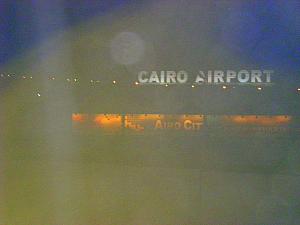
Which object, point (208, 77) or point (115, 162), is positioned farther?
point (115, 162)

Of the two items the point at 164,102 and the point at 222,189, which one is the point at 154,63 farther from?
the point at 222,189

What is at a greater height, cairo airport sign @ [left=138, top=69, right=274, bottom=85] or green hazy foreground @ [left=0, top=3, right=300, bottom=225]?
cairo airport sign @ [left=138, top=69, right=274, bottom=85]

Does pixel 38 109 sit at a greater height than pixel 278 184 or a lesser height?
greater

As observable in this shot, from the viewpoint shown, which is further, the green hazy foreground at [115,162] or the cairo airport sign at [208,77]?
the green hazy foreground at [115,162]

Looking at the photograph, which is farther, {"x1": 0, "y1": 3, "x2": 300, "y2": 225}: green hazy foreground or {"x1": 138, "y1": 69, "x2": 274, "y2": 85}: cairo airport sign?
{"x1": 0, "y1": 3, "x2": 300, "y2": 225}: green hazy foreground

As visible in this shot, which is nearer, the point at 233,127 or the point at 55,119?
the point at 233,127

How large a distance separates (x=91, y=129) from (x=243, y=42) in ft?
6.44

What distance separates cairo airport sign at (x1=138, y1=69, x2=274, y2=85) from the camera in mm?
5426

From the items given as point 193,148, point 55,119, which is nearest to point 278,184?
point 193,148

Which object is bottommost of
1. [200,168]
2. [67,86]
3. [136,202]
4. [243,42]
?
[136,202]

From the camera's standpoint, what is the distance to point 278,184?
18.7 ft

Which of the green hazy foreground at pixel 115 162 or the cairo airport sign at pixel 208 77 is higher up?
the cairo airport sign at pixel 208 77

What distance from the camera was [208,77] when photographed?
5504mm

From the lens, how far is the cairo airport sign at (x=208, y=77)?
5.43 meters
